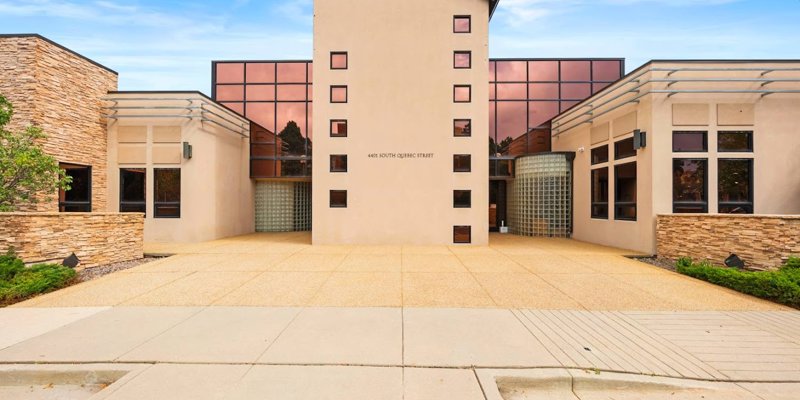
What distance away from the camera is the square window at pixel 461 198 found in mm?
15781

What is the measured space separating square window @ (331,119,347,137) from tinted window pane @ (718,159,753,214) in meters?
15.0

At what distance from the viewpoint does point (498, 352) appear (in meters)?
4.54

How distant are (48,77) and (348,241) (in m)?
14.1

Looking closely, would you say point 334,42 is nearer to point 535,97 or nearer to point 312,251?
point 312,251

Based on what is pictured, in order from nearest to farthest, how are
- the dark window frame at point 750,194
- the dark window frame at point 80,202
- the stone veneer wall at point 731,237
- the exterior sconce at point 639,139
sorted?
the stone veneer wall at point 731,237 < the dark window frame at point 750,194 < the exterior sconce at point 639,139 < the dark window frame at point 80,202

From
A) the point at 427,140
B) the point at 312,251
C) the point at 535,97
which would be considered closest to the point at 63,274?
the point at 312,251

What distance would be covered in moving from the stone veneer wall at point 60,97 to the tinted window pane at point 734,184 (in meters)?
26.3

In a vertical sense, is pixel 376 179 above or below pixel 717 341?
above

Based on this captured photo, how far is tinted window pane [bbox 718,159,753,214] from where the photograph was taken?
1260cm

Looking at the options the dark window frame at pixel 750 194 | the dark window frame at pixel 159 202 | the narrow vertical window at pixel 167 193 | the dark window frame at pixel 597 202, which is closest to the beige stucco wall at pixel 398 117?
the dark window frame at pixel 597 202

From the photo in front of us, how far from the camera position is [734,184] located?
41.6 feet

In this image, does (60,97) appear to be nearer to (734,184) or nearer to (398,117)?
(398,117)

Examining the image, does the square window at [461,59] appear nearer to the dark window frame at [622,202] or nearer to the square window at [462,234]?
the square window at [462,234]

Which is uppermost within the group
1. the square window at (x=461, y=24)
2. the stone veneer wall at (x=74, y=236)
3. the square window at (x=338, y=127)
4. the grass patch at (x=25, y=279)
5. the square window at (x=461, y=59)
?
the square window at (x=461, y=24)
